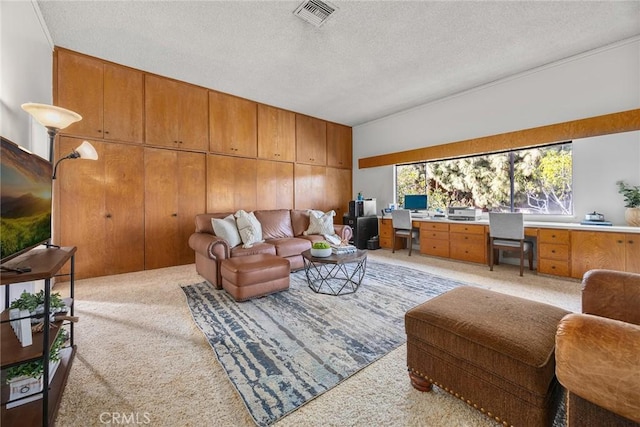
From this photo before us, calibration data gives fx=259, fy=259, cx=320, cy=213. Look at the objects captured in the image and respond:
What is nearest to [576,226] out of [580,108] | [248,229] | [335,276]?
[580,108]

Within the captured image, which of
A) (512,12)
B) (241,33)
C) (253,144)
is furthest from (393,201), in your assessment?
(241,33)

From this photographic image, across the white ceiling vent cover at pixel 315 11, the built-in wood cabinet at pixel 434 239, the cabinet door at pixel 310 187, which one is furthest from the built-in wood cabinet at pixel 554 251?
the cabinet door at pixel 310 187

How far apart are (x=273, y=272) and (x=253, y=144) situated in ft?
9.95

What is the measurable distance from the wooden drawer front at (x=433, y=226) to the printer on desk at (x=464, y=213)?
0.70 feet

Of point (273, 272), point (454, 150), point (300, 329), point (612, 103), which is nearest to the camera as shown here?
point (300, 329)

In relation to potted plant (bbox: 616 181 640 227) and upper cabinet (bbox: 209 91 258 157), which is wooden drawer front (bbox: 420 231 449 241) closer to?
potted plant (bbox: 616 181 640 227)

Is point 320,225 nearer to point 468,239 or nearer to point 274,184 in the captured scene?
point 274,184

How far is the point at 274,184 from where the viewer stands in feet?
17.4

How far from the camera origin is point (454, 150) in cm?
473

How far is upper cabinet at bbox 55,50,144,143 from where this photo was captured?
10.9 ft

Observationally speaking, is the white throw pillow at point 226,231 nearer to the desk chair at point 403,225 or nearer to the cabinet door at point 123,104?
the cabinet door at point 123,104

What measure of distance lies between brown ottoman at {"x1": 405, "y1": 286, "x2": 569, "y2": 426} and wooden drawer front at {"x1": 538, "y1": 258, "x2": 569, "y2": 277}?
2.75 m

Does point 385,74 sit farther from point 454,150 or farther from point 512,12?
point 454,150

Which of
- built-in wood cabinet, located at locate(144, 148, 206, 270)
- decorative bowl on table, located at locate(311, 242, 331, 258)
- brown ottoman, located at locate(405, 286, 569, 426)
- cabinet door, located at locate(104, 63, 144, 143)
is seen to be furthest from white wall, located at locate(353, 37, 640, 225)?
cabinet door, located at locate(104, 63, 144, 143)
